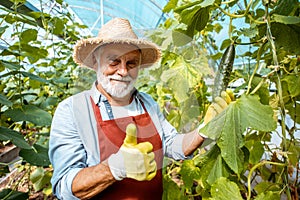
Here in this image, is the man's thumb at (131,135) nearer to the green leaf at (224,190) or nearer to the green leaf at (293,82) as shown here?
the green leaf at (224,190)

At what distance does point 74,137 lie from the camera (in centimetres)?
56

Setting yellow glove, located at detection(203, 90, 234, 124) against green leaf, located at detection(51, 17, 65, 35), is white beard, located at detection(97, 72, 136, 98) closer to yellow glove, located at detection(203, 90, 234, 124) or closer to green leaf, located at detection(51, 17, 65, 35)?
yellow glove, located at detection(203, 90, 234, 124)

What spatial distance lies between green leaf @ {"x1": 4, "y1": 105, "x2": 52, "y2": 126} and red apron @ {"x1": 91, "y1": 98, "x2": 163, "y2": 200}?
0.39 metres

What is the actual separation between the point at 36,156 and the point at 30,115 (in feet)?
0.43

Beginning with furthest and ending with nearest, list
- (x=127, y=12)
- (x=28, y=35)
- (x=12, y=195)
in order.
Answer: (x=28, y=35) < (x=12, y=195) < (x=127, y=12)

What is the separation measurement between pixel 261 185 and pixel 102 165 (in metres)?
0.55

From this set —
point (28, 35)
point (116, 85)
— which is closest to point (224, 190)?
point (116, 85)

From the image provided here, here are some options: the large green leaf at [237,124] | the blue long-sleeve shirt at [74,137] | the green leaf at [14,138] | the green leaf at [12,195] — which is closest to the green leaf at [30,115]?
the green leaf at [14,138]

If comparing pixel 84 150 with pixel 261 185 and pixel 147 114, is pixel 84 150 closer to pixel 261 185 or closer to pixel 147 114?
pixel 147 114

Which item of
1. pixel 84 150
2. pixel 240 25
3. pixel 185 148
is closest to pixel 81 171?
pixel 84 150

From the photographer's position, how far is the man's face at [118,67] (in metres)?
0.44

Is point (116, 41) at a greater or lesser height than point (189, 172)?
greater

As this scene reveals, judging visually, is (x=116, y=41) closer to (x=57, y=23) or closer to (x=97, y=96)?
(x=97, y=96)

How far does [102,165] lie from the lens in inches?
20.0
